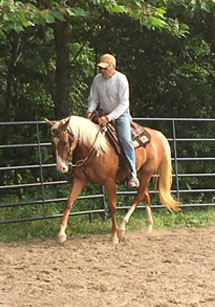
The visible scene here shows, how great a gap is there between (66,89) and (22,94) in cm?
247

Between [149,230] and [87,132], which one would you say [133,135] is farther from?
[149,230]

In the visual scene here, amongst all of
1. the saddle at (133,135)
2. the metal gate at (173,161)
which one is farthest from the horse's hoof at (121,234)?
the metal gate at (173,161)

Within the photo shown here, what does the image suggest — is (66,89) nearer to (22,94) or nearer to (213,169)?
(22,94)

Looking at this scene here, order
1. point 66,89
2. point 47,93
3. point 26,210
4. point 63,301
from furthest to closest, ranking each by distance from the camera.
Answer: point 47,93, point 66,89, point 26,210, point 63,301

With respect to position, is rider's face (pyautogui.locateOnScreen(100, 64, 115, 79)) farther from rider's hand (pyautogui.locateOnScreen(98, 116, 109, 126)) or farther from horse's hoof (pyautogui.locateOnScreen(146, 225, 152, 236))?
horse's hoof (pyautogui.locateOnScreen(146, 225, 152, 236))

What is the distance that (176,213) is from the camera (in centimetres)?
957

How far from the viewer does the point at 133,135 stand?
771 cm

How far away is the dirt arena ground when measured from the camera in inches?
192

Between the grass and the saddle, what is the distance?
133 cm

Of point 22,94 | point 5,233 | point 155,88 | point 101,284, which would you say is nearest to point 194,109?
point 155,88

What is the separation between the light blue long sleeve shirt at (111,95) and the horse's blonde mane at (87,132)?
0.82 feet

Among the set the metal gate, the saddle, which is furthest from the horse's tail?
Answer: the metal gate

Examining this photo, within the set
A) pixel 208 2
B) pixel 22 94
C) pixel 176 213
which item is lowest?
pixel 176 213

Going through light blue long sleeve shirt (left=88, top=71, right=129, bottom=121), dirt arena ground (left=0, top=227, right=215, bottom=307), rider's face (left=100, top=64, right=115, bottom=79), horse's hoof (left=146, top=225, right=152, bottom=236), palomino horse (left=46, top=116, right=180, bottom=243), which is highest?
rider's face (left=100, top=64, right=115, bottom=79)
